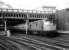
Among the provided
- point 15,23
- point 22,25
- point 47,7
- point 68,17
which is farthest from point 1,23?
point 68,17

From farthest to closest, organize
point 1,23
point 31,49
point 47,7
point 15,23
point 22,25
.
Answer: point 47,7 < point 1,23 < point 15,23 < point 22,25 < point 31,49

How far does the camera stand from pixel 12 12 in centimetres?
4353

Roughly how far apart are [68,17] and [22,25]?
937 inches

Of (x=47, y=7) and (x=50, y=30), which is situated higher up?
(x=47, y=7)

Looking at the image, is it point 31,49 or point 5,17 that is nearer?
point 31,49

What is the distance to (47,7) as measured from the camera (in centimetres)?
8519

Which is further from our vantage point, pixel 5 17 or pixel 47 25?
pixel 5 17

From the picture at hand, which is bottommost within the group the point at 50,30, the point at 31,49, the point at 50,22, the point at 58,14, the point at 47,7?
the point at 31,49

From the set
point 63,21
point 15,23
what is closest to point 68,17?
point 63,21

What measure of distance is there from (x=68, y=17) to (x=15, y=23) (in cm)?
3115

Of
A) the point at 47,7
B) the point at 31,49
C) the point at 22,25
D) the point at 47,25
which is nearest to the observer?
the point at 31,49

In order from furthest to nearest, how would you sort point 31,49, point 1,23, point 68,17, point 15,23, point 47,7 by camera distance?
point 47,7
point 1,23
point 15,23
point 68,17
point 31,49

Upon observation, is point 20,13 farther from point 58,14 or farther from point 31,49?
point 31,49

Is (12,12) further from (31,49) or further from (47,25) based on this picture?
(31,49)
